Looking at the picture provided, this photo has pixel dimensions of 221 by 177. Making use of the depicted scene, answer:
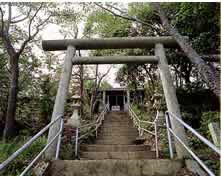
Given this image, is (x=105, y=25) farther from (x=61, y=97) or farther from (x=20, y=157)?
(x=20, y=157)

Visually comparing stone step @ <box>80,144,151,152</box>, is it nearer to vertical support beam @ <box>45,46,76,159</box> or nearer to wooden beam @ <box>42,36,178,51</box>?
vertical support beam @ <box>45,46,76,159</box>

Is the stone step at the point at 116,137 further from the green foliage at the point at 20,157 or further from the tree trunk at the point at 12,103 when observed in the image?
the green foliage at the point at 20,157

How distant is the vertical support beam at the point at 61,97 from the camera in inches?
178

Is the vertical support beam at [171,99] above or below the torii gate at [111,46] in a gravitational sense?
below

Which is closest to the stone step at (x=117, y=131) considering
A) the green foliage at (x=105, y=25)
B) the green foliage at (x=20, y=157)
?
the green foliage at (x=105, y=25)

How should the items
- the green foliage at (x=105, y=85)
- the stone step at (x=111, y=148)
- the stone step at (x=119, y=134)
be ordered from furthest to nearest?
the green foliage at (x=105, y=85) → the stone step at (x=119, y=134) → the stone step at (x=111, y=148)

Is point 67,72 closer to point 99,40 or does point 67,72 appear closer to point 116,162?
point 99,40

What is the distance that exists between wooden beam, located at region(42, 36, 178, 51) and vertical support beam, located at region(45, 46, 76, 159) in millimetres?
186

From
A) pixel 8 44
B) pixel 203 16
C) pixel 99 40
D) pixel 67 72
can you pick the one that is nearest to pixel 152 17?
pixel 203 16

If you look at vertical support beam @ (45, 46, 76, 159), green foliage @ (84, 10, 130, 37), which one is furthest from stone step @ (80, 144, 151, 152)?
green foliage @ (84, 10, 130, 37)

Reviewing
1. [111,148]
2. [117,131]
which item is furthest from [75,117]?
[111,148]

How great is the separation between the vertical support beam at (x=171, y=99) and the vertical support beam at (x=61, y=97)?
1954mm

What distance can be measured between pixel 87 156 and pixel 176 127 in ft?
7.14

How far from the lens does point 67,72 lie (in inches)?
220
